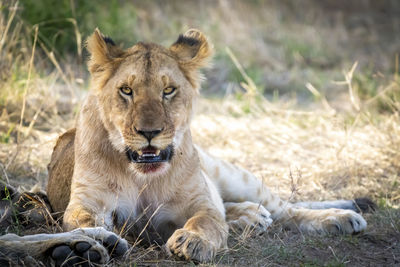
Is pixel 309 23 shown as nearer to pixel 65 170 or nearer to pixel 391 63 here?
pixel 391 63

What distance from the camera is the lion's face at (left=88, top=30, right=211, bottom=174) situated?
2.72 metres

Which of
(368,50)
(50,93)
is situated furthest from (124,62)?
(368,50)

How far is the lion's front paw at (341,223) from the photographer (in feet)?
10.8

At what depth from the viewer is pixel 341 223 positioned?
3.32m

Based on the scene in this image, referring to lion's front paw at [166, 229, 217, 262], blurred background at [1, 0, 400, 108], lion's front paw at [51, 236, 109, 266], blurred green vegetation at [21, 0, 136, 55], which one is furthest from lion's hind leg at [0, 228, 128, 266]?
blurred green vegetation at [21, 0, 136, 55]

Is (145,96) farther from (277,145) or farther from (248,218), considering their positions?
(277,145)

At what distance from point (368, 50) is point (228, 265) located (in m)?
8.23

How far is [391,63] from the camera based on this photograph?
8938 mm

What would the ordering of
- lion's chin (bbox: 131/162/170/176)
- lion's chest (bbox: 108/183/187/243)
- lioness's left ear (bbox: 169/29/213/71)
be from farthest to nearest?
lioness's left ear (bbox: 169/29/213/71), lion's chest (bbox: 108/183/187/243), lion's chin (bbox: 131/162/170/176)

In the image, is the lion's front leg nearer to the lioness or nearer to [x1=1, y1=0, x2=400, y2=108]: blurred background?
the lioness

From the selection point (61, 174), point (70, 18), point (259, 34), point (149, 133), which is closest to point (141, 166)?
point (149, 133)

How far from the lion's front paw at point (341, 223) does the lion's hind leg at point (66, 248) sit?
1352 millimetres

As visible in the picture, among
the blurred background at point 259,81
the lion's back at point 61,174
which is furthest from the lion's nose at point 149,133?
the blurred background at point 259,81

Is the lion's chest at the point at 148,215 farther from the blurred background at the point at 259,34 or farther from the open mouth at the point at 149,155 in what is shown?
the blurred background at the point at 259,34
